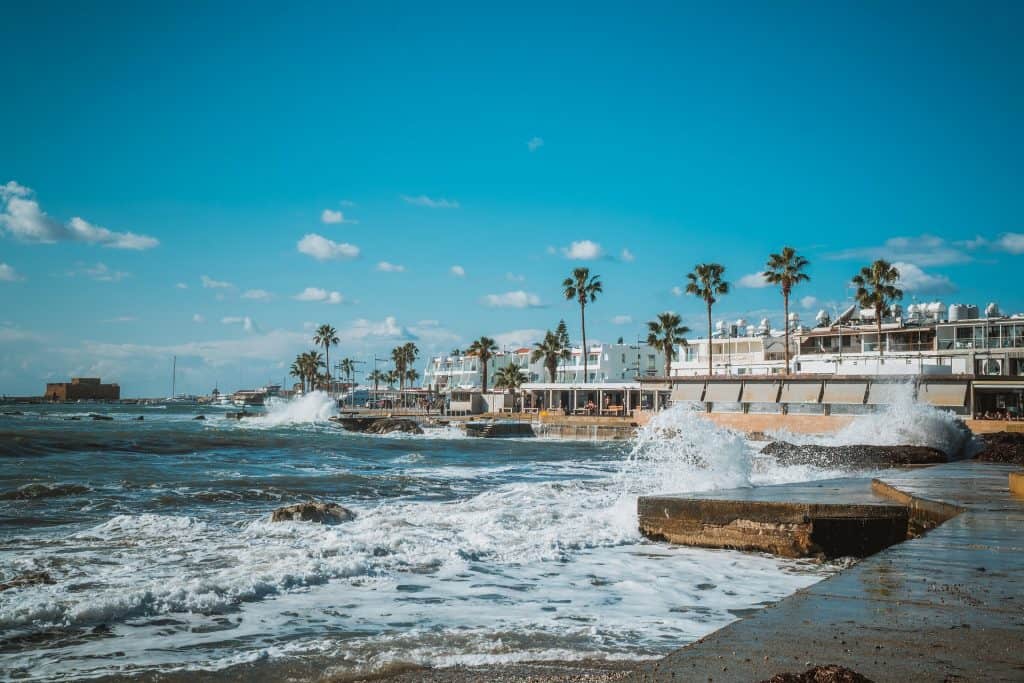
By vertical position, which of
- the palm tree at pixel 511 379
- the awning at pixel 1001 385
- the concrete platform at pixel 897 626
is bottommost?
the concrete platform at pixel 897 626

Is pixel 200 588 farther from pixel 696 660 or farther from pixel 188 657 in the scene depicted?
pixel 696 660

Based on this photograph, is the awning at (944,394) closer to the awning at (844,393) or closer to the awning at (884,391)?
the awning at (884,391)

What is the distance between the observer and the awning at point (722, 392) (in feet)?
167

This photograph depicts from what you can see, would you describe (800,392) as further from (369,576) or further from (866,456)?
(369,576)

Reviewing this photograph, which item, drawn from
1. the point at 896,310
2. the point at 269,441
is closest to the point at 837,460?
the point at 269,441

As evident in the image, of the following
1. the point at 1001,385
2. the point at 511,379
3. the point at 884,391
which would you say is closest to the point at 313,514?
the point at 884,391

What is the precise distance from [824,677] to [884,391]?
44.7 meters

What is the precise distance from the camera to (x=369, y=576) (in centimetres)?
924

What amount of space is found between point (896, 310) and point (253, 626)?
70.8 metres

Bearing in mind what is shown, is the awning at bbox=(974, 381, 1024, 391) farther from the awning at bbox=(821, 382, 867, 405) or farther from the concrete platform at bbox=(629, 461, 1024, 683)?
the concrete platform at bbox=(629, 461, 1024, 683)

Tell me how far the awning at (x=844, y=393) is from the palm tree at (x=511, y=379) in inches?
1927

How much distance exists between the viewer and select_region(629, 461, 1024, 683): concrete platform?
375 cm

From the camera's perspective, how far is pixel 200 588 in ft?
27.2

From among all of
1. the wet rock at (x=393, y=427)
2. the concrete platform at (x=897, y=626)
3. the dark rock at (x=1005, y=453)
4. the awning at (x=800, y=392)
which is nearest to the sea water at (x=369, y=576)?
the concrete platform at (x=897, y=626)
